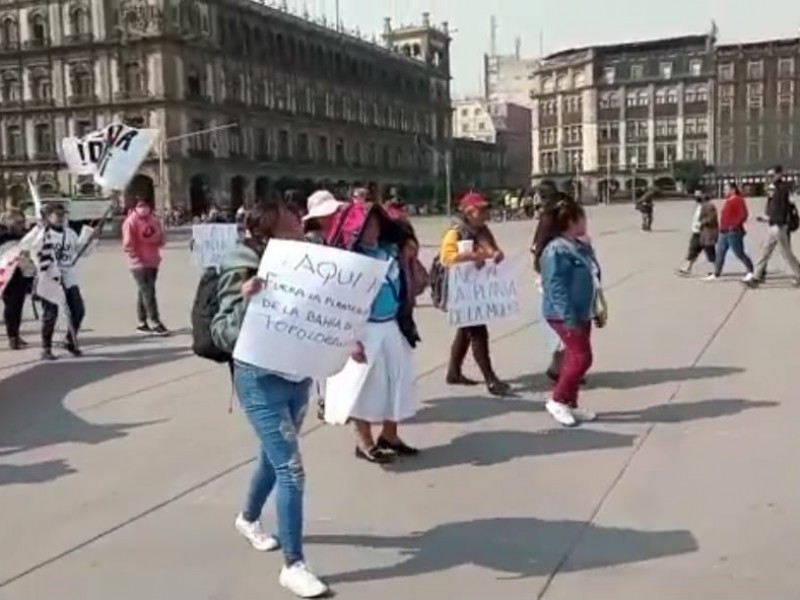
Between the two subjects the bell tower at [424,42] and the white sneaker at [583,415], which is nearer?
the white sneaker at [583,415]

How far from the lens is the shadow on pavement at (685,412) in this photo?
6855 mm

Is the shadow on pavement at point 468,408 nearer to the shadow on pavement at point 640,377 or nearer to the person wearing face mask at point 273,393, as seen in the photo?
the shadow on pavement at point 640,377

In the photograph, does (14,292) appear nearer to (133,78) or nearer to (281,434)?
(281,434)

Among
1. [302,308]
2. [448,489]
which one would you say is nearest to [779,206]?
[448,489]

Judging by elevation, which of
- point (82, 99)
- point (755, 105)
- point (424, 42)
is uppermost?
point (424, 42)

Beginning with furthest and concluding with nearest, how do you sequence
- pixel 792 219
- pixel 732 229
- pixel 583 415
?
pixel 732 229
pixel 792 219
pixel 583 415

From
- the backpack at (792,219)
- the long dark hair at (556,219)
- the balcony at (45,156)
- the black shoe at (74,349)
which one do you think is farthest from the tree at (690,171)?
the long dark hair at (556,219)

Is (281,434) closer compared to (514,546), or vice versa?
(281,434)

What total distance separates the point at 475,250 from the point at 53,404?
3441 mm

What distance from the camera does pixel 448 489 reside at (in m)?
5.41

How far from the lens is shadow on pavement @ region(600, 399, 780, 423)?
6.86m

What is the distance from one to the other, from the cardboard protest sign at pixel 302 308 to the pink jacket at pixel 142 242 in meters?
8.22

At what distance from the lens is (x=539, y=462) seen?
5.87m

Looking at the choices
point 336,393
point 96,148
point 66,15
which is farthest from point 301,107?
point 336,393
